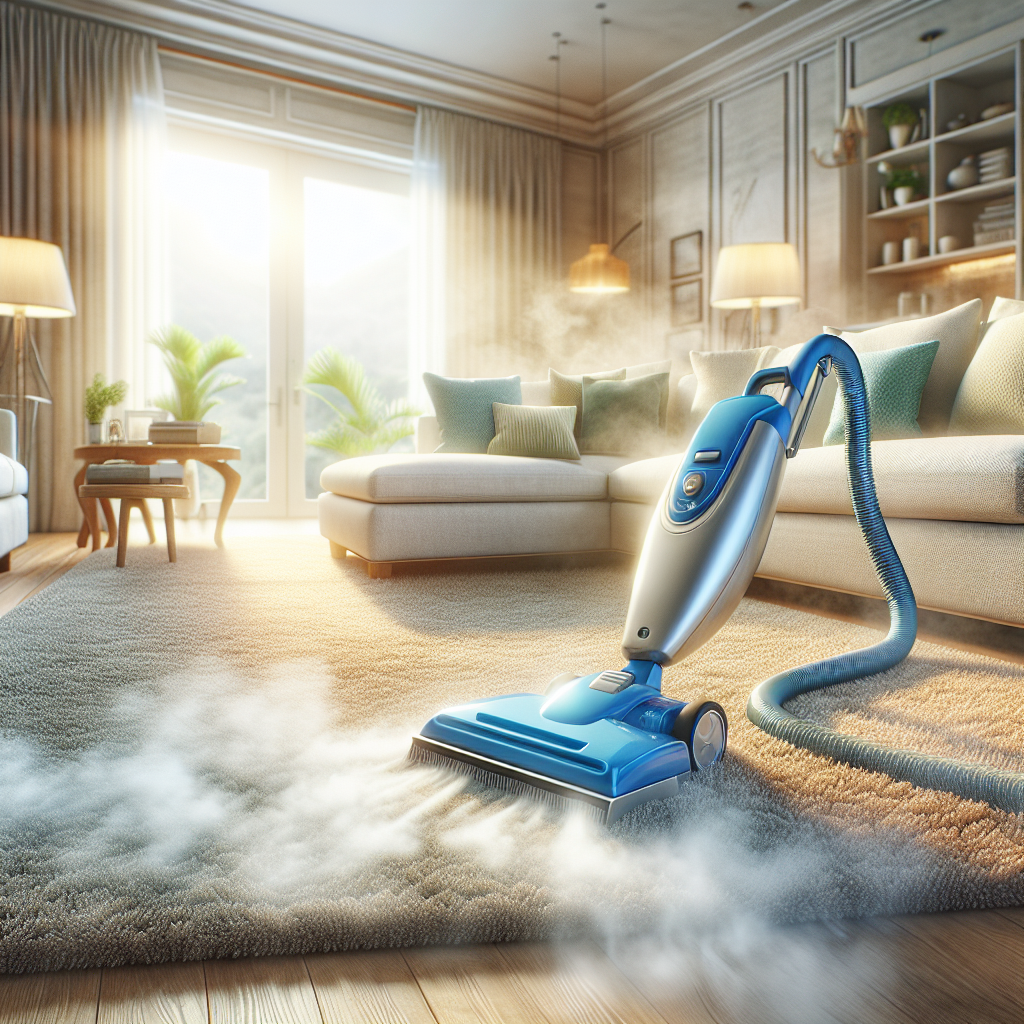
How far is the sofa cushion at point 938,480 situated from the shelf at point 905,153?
2.76 meters

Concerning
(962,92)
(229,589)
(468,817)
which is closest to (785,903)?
(468,817)

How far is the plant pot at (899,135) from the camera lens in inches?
160

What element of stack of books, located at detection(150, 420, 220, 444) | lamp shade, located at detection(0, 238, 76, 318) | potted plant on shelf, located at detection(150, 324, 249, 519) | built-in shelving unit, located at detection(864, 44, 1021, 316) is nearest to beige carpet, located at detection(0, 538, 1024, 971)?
stack of books, located at detection(150, 420, 220, 444)

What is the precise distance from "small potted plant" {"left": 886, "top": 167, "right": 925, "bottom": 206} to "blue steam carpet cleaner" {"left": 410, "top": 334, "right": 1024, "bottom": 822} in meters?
3.80

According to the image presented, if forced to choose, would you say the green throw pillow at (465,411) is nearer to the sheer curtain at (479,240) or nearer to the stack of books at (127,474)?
the stack of books at (127,474)

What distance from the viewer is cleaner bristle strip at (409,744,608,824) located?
2.67 feet

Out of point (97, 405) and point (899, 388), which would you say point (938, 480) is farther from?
point (97, 405)

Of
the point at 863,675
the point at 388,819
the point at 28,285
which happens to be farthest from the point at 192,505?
the point at 388,819

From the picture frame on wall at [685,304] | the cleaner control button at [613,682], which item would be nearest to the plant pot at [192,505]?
the picture frame on wall at [685,304]

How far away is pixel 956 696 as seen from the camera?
132cm

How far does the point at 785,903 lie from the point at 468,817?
316 millimetres

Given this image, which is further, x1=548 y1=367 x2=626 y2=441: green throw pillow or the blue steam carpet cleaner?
x1=548 y1=367 x2=626 y2=441: green throw pillow

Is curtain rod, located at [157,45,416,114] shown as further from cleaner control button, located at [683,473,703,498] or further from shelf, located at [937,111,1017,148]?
cleaner control button, located at [683,473,703,498]

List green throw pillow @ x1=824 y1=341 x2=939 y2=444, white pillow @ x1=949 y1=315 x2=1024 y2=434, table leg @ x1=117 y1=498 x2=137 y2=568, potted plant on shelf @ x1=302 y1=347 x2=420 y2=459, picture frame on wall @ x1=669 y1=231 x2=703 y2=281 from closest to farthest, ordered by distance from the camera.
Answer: white pillow @ x1=949 y1=315 x2=1024 y2=434 < green throw pillow @ x1=824 y1=341 x2=939 y2=444 < table leg @ x1=117 y1=498 x2=137 y2=568 < potted plant on shelf @ x1=302 y1=347 x2=420 y2=459 < picture frame on wall @ x1=669 y1=231 x2=703 y2=281
